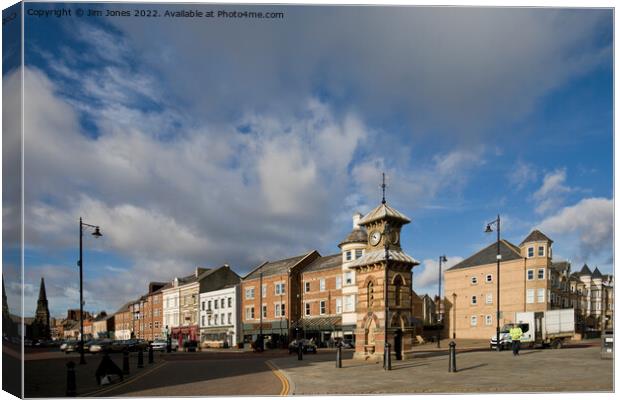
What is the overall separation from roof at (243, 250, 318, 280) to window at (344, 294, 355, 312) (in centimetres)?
305

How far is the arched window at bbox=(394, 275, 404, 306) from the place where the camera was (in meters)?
19.9

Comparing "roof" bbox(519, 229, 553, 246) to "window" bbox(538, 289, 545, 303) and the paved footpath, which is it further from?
"window" bbox(538, 289, 545, 303)

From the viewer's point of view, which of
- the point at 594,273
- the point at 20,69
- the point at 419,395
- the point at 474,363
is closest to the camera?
the point at 20,69

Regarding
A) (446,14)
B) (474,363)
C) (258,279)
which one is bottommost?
(474,363)

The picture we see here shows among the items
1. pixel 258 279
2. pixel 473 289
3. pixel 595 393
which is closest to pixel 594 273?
pixel 595 393

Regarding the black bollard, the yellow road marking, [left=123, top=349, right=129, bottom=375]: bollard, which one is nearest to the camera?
the yellow road marking

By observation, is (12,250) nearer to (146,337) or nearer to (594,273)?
(146,337)

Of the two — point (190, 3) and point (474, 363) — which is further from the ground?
point (190, 3)

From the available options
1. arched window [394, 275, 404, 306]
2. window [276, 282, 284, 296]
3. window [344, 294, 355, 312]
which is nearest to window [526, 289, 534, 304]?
arched window [394, 275, 404, 306]

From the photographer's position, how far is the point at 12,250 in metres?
12.7

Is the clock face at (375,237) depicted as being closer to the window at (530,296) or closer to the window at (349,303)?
the window at (349,303)

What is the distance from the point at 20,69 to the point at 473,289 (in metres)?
29.5

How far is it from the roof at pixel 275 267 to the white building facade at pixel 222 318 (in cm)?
93

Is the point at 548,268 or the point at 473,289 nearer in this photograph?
the point at 548,268
